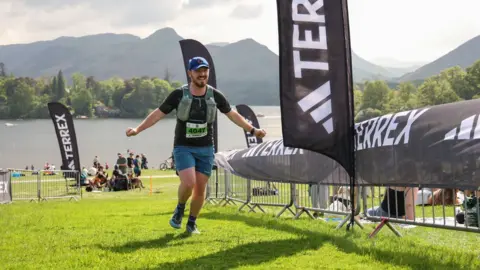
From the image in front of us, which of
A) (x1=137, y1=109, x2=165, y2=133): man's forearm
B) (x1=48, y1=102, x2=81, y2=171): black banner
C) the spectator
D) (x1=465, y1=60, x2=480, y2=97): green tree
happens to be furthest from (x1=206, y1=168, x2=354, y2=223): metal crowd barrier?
(x1=465, y1=60, x2=480, y2=97): green tree

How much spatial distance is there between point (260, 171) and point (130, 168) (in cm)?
2684

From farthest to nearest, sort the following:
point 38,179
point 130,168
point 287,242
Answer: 1. point 130,168
2. point 38,179
3. point 287,242

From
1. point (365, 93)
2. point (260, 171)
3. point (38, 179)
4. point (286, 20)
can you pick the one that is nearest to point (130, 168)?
point (38, 179)

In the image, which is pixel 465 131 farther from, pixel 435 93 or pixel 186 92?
pixel 435 93

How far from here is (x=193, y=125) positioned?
25.3 ft

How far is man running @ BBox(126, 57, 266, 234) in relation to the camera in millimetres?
7637

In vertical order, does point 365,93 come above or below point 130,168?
above

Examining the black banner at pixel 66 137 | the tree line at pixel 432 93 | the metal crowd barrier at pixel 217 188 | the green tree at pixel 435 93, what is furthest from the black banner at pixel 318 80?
the green tree at pixel 435 93

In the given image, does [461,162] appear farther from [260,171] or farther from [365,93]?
[365,93]

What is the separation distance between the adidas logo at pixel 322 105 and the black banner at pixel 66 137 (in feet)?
77.8

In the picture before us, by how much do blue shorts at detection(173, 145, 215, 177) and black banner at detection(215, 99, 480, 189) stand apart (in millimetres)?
1913

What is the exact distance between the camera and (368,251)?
640 centimetres

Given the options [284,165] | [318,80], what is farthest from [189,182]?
[284,165]

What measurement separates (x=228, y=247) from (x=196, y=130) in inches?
65.5
